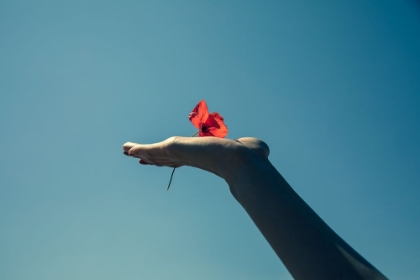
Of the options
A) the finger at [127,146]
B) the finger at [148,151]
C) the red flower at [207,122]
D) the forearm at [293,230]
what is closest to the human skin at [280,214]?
the forearm at [293,230]

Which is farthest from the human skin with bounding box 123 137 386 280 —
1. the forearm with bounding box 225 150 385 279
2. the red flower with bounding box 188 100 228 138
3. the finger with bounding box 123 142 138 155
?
the red flower with bounding box 188 100 228 138

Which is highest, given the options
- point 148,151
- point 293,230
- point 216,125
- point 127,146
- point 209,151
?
point 216,125

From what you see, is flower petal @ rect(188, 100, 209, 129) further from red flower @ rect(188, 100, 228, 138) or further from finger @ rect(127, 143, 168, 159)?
finger @ rect(127, 143, 168, 159)

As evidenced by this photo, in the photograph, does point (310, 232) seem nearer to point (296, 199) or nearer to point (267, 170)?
point (296, 199)

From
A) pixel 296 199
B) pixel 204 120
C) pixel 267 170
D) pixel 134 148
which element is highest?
pixel 204 120

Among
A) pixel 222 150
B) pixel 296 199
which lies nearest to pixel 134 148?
pixel 222 150

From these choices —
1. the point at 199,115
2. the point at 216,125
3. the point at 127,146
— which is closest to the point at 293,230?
the point at 127,146

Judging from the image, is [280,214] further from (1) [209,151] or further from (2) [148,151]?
(2) [148,151]
